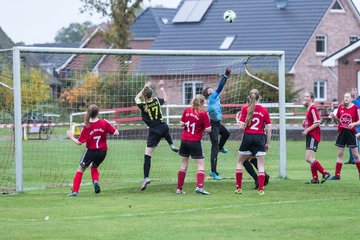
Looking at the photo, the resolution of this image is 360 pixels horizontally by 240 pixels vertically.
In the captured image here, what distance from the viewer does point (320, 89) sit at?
62.5 m

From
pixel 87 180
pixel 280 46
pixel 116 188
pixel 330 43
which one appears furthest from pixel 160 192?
pixel 330 43

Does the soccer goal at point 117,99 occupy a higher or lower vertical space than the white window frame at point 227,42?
lower

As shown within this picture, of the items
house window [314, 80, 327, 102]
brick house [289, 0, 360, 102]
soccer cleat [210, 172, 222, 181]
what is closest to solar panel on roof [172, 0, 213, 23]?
brick house [289, 0, 360, 102]

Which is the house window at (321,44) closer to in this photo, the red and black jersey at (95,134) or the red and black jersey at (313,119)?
the red and black jersey at (313,119)

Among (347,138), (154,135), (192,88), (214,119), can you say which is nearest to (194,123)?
(154,135)

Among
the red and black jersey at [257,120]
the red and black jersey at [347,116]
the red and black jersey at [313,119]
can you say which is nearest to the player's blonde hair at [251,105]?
the red and black jersey at [257,120]

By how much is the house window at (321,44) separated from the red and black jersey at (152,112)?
45792 millimetres

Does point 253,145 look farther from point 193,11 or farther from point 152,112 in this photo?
point 193,11

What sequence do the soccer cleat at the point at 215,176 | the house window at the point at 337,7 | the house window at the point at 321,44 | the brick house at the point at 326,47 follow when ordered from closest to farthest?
1. the soccer cleat at the point at 215,176
2. the brick house at the point at 326,47
3. the house window at the point at 321,44
4. the house window at the point at 337,7

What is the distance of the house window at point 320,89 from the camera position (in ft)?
203

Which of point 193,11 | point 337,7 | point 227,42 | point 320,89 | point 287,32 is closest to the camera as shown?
point 287,32

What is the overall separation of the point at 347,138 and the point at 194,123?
15.2 ft

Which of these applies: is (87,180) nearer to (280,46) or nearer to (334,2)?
(280,46)

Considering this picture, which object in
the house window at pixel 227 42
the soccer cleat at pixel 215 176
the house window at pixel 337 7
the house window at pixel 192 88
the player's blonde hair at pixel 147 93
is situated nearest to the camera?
the player's blonde hair at pixel 147 93
